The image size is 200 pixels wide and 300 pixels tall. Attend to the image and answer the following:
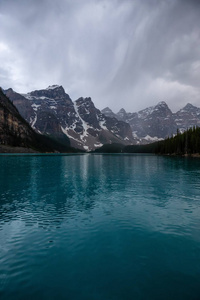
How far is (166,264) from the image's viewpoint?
40.2 ft

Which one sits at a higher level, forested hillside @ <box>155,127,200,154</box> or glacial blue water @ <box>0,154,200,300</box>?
forested hillside @ <box>155,127,200,154</box>

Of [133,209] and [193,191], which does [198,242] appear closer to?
[133,209]

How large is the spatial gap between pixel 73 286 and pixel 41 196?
2167cm

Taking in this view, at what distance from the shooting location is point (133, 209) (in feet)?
78.2

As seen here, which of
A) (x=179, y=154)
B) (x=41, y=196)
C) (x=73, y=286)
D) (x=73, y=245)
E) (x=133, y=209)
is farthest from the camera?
(x=179, y=154)

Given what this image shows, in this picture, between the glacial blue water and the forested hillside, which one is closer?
the glacial blue water

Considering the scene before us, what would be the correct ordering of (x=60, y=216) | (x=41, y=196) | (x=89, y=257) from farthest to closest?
(x=41, y=196), (x=60, y=216), (x=89, y=257)

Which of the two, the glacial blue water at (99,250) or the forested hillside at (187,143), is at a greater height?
the forested hillside at (187,143)

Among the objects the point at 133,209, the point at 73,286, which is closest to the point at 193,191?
the point at 133,209

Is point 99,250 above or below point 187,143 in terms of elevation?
below

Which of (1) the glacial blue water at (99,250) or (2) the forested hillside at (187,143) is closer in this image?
(1) the glacial blue water at (99,250)

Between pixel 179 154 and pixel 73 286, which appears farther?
pixel 179 154

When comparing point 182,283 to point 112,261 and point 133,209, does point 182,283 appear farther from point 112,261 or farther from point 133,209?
point 133,209

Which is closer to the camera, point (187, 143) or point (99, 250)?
point (99, 250)
